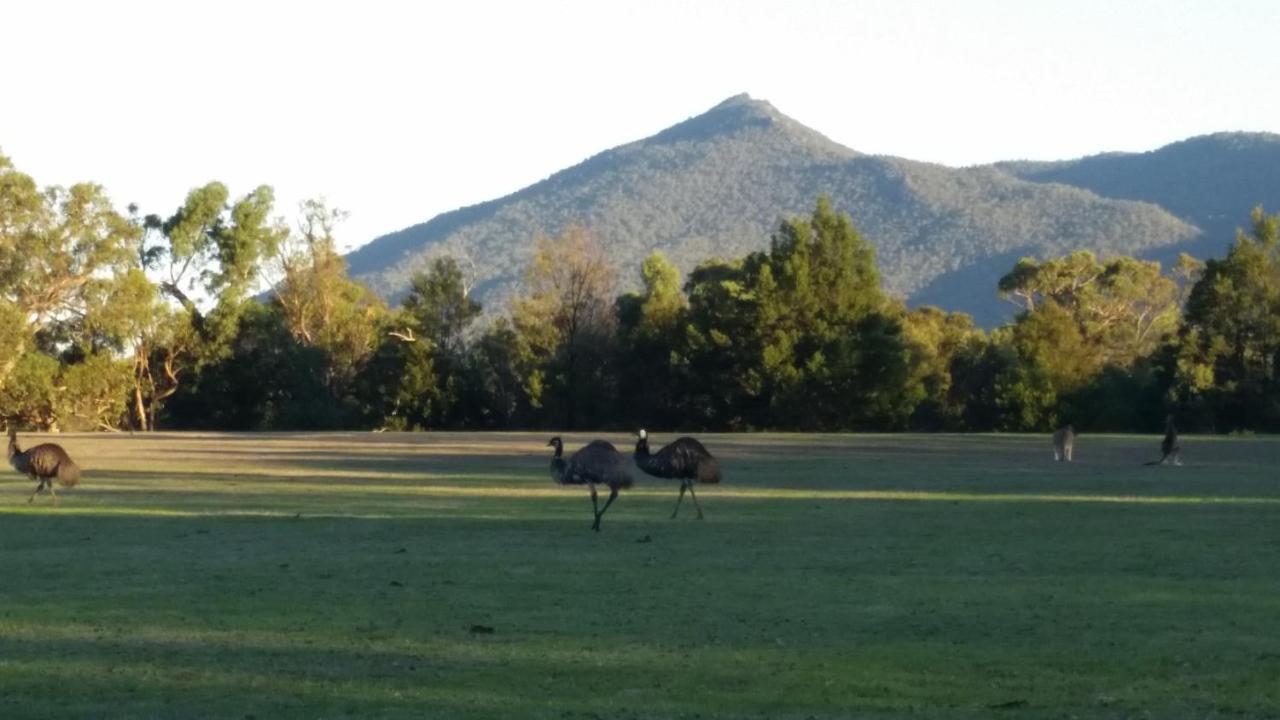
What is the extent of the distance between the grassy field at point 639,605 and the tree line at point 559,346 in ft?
151

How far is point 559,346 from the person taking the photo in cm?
8331

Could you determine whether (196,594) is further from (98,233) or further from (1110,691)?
(98,233)

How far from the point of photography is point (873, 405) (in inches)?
3056

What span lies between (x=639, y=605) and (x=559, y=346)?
227 ft

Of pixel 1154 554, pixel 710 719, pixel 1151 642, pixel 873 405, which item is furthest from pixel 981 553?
pixel 873 405

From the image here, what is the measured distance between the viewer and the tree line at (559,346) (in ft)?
247

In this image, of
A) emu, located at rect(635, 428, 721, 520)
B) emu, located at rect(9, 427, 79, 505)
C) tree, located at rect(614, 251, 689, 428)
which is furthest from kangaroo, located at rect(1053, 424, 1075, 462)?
tree, located at rect(614, 251, 689, 428)

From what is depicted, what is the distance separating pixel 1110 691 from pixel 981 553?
28.7 ft

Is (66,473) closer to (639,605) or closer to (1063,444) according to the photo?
(639,605)

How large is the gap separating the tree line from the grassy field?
4588 cm

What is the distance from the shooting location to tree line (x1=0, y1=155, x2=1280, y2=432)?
247 ft

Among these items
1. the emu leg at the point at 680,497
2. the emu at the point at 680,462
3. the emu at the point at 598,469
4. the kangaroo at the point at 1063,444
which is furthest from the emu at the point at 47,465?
the kangaroo at the point at 1063,444

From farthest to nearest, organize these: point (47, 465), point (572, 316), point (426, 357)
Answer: point (572, 316) < point (426, 357) < point (47, 465)

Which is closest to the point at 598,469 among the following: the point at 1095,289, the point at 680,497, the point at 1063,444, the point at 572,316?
the point at 680,497
